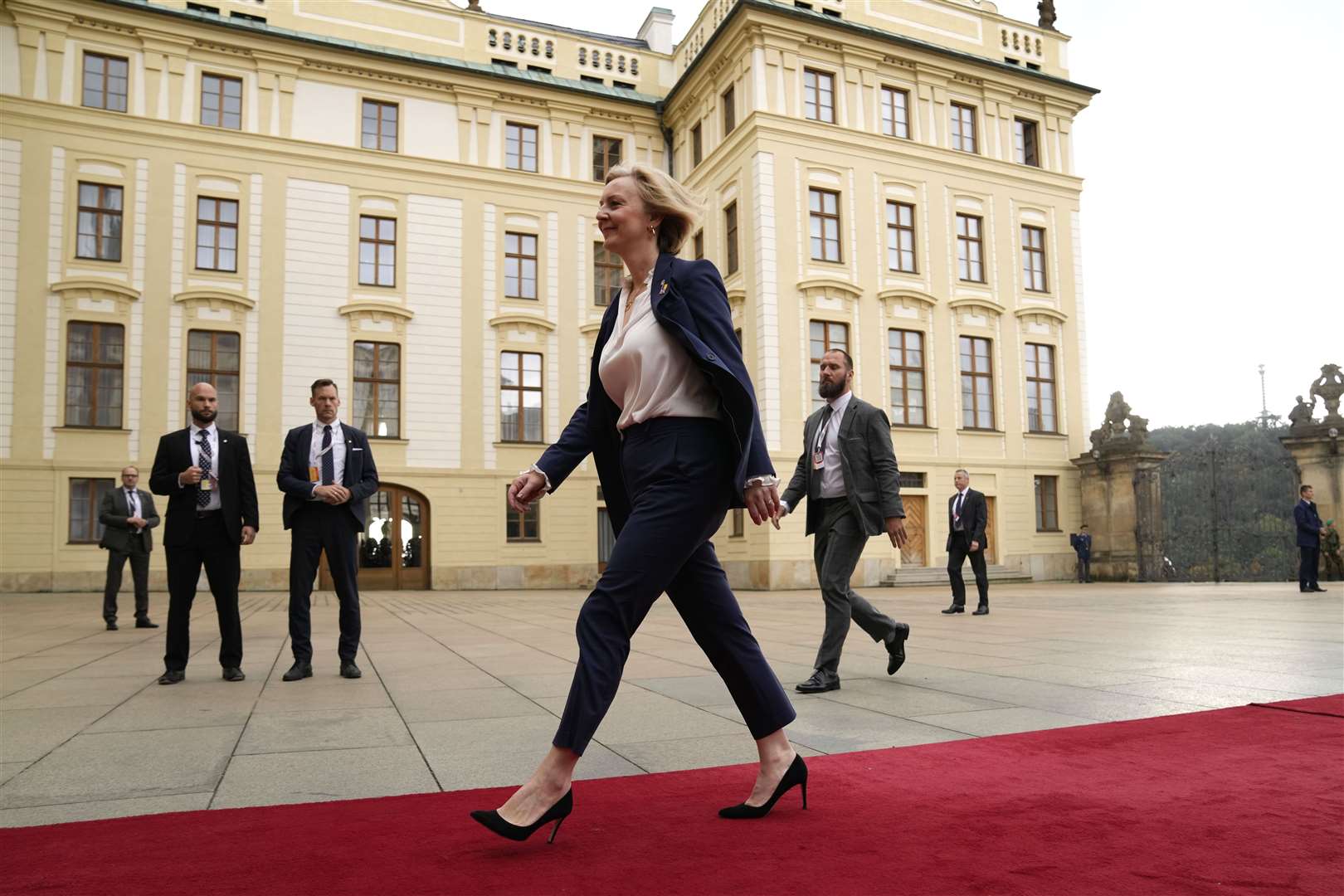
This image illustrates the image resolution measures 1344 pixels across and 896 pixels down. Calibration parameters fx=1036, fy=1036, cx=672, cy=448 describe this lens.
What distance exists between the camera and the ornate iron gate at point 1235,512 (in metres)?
24.2

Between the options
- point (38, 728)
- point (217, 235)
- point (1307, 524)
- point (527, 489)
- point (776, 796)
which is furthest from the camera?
point (217, 235)

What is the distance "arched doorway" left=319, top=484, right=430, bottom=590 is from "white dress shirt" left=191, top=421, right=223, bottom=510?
19.1 metres

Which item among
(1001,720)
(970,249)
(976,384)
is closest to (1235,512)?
(976,384)

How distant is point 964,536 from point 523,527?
15.2 metres

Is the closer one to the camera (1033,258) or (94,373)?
(94,373)

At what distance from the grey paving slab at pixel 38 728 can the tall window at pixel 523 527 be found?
21232mm

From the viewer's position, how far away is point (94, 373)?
23.8m

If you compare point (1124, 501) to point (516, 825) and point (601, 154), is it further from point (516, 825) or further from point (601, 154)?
point (516, 825)

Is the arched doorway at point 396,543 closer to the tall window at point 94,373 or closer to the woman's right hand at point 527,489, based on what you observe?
the tall window at point 94,373

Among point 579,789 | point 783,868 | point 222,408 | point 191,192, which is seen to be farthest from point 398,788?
point 191,192

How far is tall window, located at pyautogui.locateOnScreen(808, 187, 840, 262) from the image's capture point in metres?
26.0

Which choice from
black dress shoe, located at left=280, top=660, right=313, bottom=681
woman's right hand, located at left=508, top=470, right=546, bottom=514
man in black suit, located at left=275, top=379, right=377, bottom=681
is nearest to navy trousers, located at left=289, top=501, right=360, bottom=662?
man in black suit, located at left=275, top=379, right=377, bottom=681

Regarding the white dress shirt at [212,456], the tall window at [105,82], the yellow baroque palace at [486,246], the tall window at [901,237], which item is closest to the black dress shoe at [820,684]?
the white dress shirt at [212,456]

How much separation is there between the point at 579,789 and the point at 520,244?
25.6 metres
